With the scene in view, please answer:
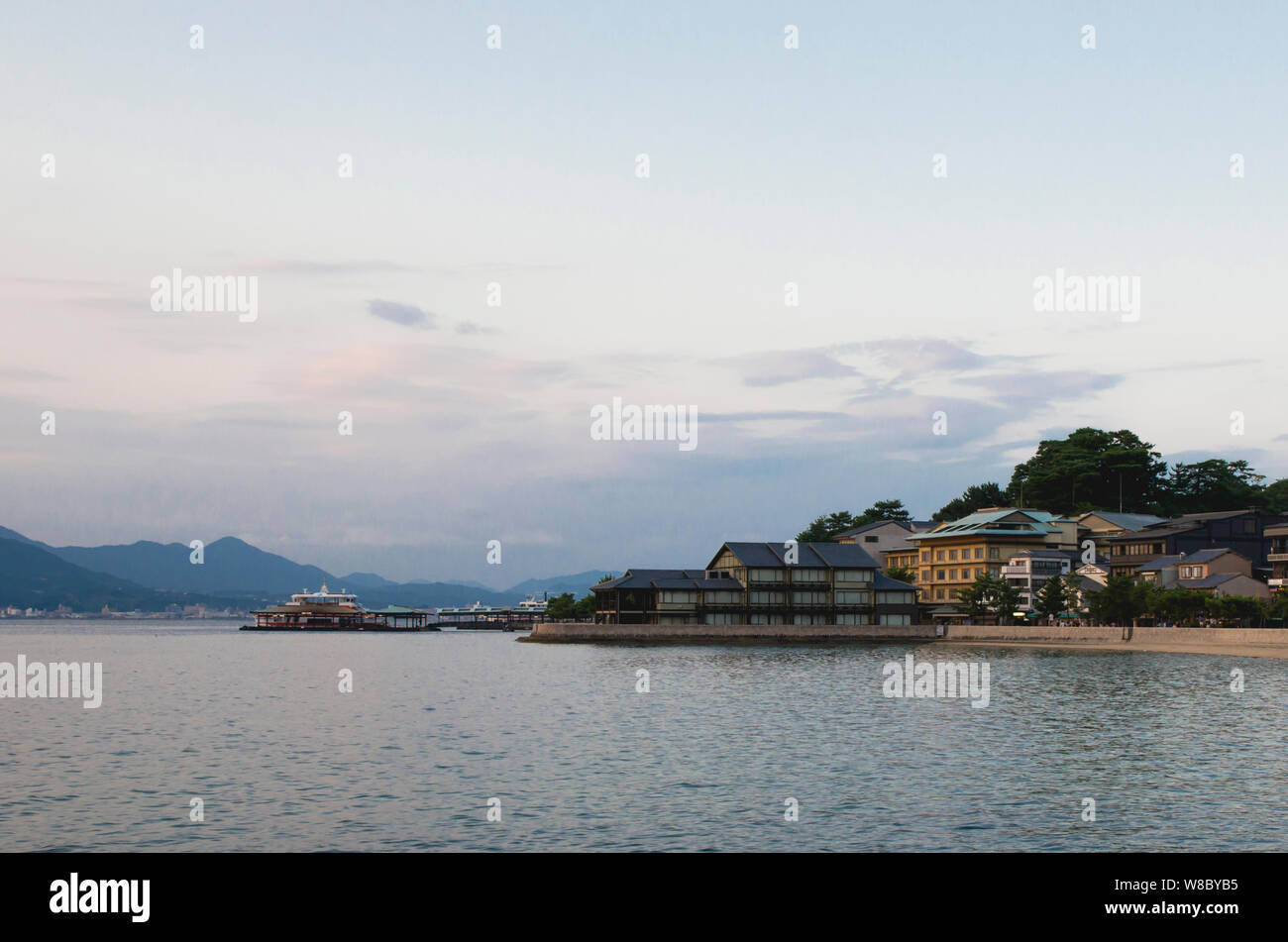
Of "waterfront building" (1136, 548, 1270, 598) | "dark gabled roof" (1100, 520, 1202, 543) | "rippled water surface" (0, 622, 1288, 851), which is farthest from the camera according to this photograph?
"dark gabled roof" (1100, 520, 1202, 543)

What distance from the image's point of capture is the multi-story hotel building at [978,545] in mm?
157750

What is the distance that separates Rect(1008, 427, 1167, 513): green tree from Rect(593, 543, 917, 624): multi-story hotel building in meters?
68.1

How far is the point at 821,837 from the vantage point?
24.9m

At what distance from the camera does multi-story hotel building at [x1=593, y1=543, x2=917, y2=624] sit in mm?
140000

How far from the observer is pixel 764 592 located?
141000 millimetres

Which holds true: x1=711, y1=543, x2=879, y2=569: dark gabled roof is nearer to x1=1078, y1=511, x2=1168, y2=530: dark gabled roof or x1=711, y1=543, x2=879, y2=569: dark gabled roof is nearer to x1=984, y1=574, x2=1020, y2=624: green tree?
x1=984, y1=574, x2=1020, y2=624: green tree

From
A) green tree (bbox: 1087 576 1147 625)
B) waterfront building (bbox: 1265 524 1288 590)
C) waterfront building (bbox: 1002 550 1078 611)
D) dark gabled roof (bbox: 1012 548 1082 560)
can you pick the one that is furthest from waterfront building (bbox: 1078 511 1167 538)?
green tree (bbox: 1087 576 1147 625)

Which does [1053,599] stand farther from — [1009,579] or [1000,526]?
[1000,526]

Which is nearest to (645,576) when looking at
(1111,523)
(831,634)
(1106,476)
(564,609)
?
(831,634)

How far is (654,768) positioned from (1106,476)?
182 metres

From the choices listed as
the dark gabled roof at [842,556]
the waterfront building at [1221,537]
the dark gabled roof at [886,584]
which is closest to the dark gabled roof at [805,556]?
the dark gabled roof at [842,556]
